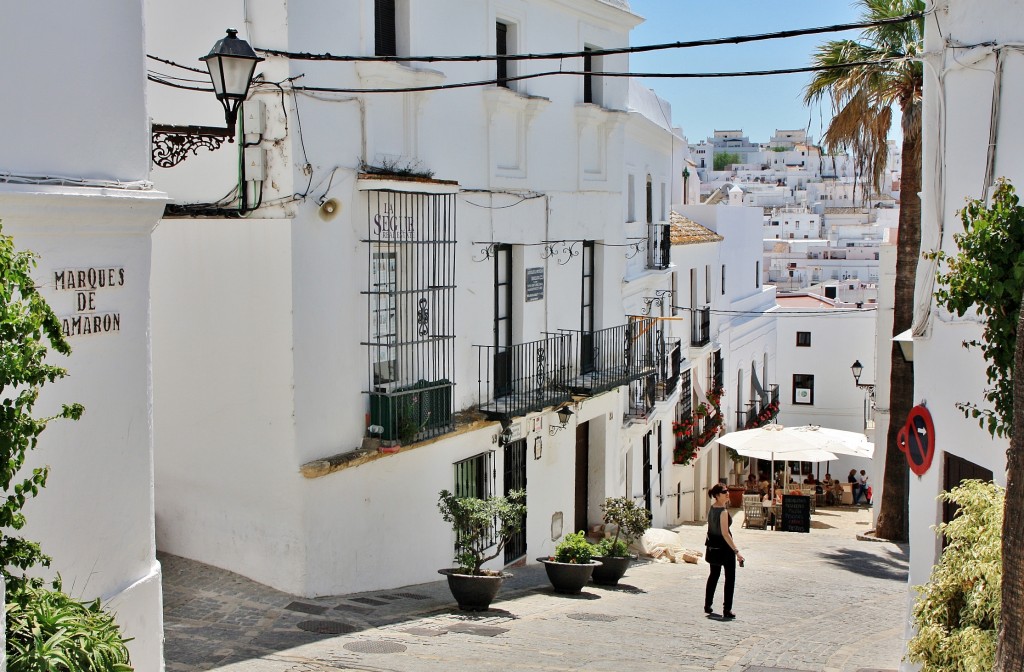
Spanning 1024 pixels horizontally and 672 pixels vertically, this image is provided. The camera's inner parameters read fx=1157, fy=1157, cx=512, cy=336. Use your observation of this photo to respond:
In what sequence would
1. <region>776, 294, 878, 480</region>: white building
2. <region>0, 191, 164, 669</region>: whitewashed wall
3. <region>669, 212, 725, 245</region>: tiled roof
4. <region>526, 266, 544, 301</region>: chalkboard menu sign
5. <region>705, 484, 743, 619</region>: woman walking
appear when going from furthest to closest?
<region>776, 294, 878, 480</region>: white building
<region>669, 212, 725, 245</region>: tiled roof
<region>526, 266, 544, 301</region>: chalkboard menu sign
<region>705, 484, 743, 619</region>: woman walking
<region>0, 191, 164, 669</region>: whitewashed wall

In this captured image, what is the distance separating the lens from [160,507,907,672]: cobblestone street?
9.71 m

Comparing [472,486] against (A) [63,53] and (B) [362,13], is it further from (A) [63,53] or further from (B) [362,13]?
(A) [63,53]

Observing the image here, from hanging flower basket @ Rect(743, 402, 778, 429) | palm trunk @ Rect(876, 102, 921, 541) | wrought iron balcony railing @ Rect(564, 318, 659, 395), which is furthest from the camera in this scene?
hanging flower basket @ Rect(743, 402, 778, 429)

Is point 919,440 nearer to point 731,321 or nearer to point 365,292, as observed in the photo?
point 365,292

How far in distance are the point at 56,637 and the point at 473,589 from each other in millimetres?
7052

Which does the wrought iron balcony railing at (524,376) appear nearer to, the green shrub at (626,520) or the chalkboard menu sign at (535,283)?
the chalkboard menu sign at (535,283)

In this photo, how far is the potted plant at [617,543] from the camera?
1481 centimetres

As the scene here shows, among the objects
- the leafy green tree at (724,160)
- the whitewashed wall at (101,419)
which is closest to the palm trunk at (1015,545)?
the whitewashed wall at (101,419)

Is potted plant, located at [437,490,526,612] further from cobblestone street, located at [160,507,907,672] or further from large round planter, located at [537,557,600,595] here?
large round planter, located at [537,557,600,595]

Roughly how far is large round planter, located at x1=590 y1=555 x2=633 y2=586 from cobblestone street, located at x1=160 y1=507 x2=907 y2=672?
0.28 meters

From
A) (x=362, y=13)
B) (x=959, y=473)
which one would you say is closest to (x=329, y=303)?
(x=362, y=13)

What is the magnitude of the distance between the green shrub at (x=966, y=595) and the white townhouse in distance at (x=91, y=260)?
5.12 meters

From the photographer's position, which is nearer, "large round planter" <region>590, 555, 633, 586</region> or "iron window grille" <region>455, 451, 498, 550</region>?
"iron window grille" <region>455, 451, 498, 550</region>

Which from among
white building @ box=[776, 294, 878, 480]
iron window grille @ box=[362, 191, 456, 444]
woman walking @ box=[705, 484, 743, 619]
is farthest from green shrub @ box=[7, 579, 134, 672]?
white building @ box=[776, 294, 878, 480]
